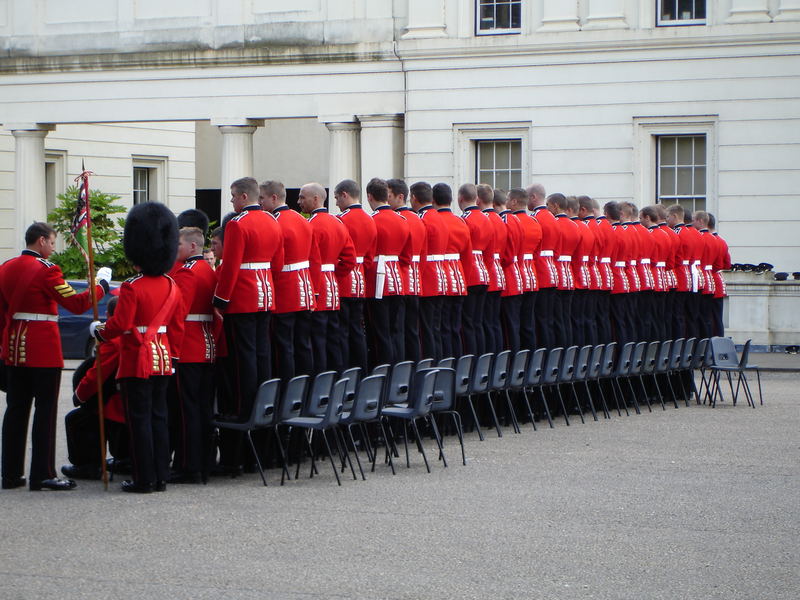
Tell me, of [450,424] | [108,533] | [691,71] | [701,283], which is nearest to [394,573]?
[108,533]

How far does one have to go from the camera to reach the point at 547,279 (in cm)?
1530

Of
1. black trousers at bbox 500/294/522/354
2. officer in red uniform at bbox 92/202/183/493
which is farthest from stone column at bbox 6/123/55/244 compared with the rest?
officer in red uniform at bbox 92/202/183/493

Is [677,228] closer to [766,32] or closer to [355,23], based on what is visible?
[766,32]

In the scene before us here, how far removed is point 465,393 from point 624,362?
3161mm

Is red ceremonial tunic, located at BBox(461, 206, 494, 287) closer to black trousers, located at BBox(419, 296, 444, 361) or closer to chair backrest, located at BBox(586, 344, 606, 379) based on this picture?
black trousers, located at BBox(419, 296, 444, 361)

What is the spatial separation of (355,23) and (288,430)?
14.9 m

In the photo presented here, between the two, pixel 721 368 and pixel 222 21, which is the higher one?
pixel 222 21

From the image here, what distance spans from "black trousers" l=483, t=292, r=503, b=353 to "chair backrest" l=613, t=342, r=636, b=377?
1614 mm

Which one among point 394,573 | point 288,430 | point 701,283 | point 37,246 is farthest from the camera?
point 701,283

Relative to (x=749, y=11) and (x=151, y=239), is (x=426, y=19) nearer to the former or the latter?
(x=749, y=11)

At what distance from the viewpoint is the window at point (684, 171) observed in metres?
24.0

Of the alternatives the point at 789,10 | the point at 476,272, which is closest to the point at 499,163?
the point at 789,10

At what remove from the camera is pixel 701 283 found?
57.6ft

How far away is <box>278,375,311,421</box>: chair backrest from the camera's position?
35.1 ft
